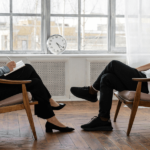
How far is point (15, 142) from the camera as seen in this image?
2.06 m

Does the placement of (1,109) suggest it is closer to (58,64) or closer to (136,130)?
(136,130)

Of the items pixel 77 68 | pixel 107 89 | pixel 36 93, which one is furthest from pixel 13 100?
pixel 77 68

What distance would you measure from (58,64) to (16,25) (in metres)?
0.99

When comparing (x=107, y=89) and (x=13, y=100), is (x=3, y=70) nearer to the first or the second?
(x=13, y=100)

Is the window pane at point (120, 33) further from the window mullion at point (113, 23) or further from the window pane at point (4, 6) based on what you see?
the window pane at point (4, 6)

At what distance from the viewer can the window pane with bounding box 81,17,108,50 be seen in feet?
13.9

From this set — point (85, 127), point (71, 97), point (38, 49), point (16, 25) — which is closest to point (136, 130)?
point (85, 127)

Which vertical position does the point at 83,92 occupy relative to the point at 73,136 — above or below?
above

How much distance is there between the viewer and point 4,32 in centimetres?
407

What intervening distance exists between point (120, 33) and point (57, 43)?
112cm

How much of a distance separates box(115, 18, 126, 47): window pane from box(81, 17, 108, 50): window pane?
0.63ft

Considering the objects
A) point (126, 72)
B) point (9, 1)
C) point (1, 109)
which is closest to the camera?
point (1, 109)

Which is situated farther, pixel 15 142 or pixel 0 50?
pixel 0 50

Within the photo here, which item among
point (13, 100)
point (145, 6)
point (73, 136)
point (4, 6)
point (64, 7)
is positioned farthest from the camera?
point (64, 7)
